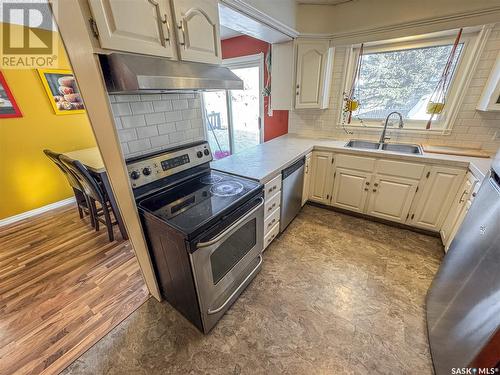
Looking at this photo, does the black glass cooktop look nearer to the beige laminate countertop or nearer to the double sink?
the beige laminate countertop

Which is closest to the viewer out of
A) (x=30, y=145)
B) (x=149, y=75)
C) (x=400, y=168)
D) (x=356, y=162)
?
(x=149, y=75)

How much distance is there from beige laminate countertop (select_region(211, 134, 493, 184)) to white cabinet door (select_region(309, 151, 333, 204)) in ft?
0.37

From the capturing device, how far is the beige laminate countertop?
68.0 inches

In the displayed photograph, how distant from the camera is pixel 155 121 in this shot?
143cm

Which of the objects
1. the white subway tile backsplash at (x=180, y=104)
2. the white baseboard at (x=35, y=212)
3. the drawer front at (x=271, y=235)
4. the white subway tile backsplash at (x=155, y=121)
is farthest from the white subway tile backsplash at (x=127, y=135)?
the white baseboard at (x=35, y=212)

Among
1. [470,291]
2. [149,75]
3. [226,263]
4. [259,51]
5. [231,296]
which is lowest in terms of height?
[231,296]

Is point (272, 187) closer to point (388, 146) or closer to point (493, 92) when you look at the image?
point (388, 146)

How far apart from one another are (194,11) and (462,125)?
277 centimetres

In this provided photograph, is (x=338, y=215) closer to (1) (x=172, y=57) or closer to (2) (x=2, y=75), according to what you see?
(1) (x=172, y=57)

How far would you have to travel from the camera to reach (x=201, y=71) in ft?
4.04

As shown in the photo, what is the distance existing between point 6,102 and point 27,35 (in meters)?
0.82

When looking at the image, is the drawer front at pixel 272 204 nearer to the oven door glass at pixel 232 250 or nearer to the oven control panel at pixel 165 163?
the oven door glass at pixel 232 250

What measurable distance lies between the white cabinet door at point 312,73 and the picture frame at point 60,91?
2.97m

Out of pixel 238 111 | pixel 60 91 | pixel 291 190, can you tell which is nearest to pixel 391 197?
pixel 291 190
